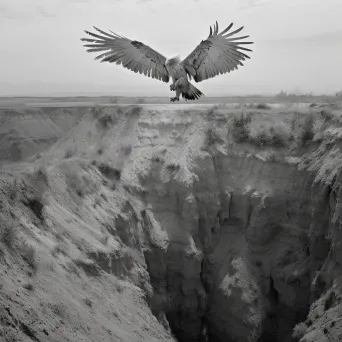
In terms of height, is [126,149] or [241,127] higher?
[241,127]

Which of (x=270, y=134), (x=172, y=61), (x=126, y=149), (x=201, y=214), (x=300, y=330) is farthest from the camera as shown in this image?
(x=126, y=149)

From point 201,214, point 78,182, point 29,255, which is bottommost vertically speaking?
point 201,214

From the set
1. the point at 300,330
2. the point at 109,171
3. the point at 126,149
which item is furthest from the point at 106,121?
the point at 300,330

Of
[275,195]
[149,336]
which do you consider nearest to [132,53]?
[149,336]

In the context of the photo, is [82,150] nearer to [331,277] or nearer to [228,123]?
[228,123]

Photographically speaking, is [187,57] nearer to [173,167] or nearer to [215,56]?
[215,56]

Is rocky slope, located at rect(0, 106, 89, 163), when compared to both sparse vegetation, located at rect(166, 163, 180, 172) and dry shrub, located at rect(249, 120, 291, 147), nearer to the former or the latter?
sparse vegetation, located at rect(166, 163, 180, 172)

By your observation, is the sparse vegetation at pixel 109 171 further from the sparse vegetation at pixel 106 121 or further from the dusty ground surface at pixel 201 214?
the sparse vegetation at pixel 106 121
